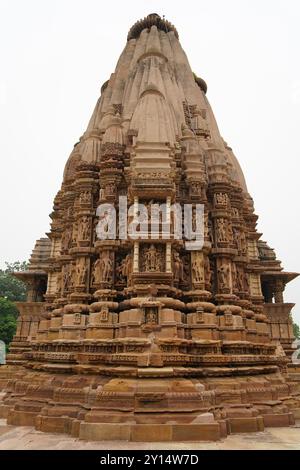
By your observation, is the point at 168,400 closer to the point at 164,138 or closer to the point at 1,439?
the point at 1,439

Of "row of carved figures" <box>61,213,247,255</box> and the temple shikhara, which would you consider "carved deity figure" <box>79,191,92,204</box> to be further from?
"row of carved figures" <box>61,213,247,255</box>

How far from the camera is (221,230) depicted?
38.4 ft

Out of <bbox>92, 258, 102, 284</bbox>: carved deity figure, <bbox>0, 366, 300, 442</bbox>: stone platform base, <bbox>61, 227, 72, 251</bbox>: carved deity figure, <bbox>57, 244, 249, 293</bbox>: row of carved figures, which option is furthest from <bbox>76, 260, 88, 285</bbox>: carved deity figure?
<bbox>0, 366, 300, 442</bbox>: stone platform base

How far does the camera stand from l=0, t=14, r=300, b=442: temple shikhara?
7684 mm

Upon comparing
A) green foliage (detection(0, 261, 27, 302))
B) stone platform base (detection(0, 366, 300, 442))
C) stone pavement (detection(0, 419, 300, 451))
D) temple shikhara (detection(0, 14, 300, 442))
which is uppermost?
green foliage (detection(0, 261, 27, 302))

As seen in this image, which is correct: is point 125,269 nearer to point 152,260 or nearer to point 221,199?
point 152,260

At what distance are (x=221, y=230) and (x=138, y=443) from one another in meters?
→ 6.82

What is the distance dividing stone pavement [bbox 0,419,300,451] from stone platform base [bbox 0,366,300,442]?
7.7 inches

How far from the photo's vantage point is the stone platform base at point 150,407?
7.10 metres

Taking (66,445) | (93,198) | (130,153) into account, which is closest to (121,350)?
(66,445)

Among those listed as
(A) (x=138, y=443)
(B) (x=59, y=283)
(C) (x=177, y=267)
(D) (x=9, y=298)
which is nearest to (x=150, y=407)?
(A) (x=138, y=443)

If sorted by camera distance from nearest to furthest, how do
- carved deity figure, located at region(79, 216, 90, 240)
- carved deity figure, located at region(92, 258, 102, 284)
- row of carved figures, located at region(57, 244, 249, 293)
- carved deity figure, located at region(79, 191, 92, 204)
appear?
Result: row of carved figures, located at region(57, 244, 249, 293) → carved deity figure, located at region(92, 258, 102, 284) → carved deity figure, located at region(79, 216, 90, 240) → carved deity figure, located at region(79, 191, 92, 204)

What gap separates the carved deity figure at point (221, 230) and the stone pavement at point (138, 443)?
18.2ft
